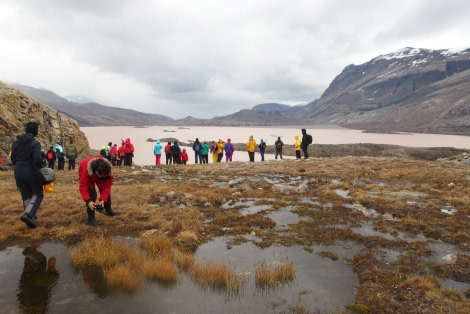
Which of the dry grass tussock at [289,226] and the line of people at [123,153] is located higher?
the line of people at [123,153]

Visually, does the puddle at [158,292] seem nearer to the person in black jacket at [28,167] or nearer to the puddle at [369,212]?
the person in black jacket at [28,167]

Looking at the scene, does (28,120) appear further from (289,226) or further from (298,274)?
(298,274)

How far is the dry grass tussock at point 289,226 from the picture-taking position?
612 cm

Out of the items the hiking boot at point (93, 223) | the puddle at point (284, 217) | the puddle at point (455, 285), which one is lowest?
the puddle at point (455, 285)

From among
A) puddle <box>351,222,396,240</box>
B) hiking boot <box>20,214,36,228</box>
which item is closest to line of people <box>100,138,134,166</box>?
hiking boot <box>20,214,36,228</box>

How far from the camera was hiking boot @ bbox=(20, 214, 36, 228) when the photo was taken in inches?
317

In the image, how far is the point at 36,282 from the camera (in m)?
5.85

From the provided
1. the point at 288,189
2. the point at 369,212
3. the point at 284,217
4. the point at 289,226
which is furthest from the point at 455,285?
the point at 288,189

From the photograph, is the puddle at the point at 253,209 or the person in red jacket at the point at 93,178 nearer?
the person in red jacket at the point at 93,178

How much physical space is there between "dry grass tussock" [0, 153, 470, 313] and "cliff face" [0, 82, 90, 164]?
40.2 feet

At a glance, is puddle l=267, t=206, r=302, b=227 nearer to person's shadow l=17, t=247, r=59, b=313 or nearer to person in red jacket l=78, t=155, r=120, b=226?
person in red jacket l=78, t=155, r=120, b=226

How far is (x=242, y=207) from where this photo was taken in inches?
449

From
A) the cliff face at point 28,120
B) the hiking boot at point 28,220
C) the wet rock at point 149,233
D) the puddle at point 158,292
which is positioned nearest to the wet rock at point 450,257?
the puddle at point 158,292

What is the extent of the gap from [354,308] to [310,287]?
954mm
